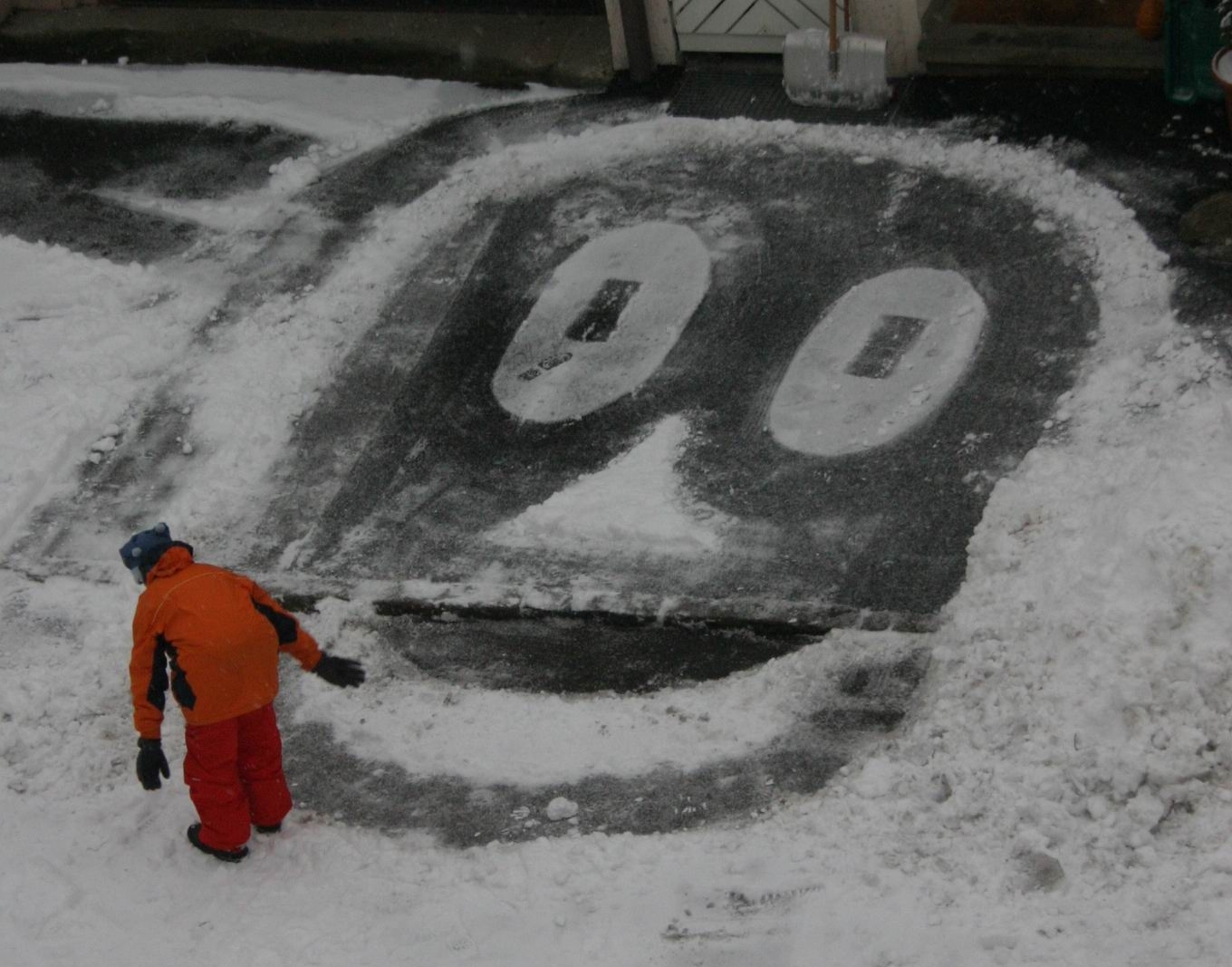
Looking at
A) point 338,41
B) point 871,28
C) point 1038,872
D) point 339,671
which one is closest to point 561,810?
point 339,671

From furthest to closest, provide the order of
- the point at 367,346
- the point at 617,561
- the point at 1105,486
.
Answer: the point at 367,346, the point at 617,561, the point at 1105,486

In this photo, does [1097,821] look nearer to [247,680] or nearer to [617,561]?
[617,561]

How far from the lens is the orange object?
30.6 ft

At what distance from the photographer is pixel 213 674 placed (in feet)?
18.1

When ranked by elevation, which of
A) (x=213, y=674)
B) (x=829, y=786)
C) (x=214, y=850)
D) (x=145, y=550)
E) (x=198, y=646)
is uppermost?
(x=145, y=550)

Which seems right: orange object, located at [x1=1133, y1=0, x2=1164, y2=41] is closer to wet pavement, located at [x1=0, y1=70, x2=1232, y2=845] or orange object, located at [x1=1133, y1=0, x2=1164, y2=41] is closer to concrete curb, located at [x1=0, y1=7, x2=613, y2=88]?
wet pavement, located at [x1=0, y1=70, x2=1232, y2=845]

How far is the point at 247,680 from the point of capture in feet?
18.4

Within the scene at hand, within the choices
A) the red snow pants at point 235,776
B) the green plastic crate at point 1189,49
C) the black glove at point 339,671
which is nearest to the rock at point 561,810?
the black glove at point 339,671

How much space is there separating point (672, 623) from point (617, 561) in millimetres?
465

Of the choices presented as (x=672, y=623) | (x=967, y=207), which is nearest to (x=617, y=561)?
(x=672, y=623)

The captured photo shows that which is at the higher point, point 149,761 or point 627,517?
point 149,761

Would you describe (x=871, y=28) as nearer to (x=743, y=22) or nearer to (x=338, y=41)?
(x=743, y=22)

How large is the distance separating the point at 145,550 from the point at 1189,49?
21.7 feet

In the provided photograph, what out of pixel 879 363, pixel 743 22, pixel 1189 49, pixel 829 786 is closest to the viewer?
pixel 829 786
